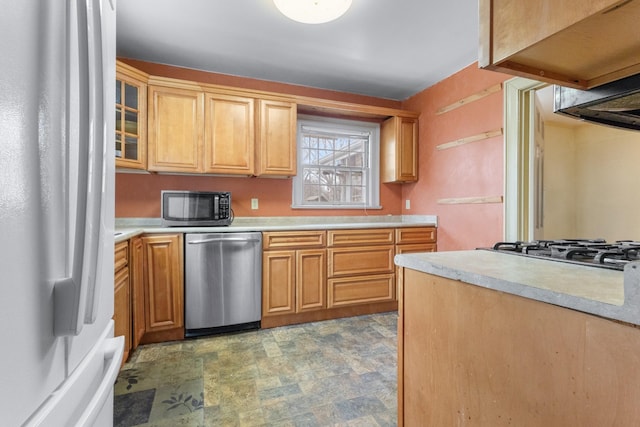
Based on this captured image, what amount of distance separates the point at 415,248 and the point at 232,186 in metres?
2.04

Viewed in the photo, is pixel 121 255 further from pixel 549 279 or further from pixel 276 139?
pixel 549 279

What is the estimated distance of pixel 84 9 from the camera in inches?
20.9

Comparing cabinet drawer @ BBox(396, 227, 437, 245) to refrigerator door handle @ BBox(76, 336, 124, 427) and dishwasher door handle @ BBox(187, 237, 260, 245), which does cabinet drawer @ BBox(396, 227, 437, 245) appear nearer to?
dishwasher door handle @ BBox(187, 237, 260, 245)

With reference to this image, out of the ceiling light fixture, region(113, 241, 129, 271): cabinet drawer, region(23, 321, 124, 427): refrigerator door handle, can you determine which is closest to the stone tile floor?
region(113, 241, 129, 271): cabinet drawer

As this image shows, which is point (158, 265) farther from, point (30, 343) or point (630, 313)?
point (630, 313)

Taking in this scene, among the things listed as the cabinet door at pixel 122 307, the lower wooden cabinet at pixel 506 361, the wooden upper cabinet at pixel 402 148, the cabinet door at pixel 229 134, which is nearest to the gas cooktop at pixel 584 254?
the lower wooden cabinet at pixel 506 361

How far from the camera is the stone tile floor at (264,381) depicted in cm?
155

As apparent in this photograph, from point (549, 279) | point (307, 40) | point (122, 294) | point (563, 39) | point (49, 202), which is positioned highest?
point (307, 40)

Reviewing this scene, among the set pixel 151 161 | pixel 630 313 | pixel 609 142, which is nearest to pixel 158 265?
pixel 151 161

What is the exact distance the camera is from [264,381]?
187cm

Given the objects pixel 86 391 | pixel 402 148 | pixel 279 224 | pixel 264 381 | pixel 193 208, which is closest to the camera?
pixel 86 391

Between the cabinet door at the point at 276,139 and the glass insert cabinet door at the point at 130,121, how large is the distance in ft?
3.25

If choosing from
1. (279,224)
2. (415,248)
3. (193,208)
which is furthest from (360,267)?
(193,208)

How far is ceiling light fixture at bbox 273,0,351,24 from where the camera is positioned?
1842 mm
